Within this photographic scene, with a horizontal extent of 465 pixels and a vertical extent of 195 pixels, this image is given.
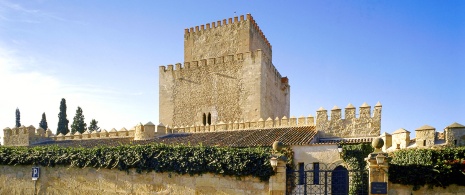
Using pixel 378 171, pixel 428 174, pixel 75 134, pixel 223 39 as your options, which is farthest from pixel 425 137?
pixel 75 134

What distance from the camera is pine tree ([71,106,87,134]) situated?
137ft

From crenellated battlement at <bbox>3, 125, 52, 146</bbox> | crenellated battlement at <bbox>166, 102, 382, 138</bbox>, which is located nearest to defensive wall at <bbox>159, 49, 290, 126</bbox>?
crenellated battlement at <bbox>166, 102, 382, 138</bbox>

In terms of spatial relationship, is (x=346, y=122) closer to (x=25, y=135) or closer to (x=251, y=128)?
(x=251, y=128)

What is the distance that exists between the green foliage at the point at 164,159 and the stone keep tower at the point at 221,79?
44.8 feet

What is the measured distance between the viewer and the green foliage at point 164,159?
12992 mm

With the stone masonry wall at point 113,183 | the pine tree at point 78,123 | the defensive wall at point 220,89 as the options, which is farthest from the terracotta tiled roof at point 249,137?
the pine tree at point 78,123

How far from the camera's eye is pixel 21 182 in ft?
55.0

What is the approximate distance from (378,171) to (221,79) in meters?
19.1

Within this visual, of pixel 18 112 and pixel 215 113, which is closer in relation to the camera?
pixel 215 113

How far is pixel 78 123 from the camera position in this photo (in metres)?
42.2

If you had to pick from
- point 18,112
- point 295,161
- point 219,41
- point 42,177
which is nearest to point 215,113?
point 219,41

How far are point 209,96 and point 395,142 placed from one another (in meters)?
15.9

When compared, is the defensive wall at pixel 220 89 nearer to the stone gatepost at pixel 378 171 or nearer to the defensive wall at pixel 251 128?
the defensive wall at pixel 251 128

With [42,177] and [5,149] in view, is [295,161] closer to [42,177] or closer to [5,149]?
[42,177]
